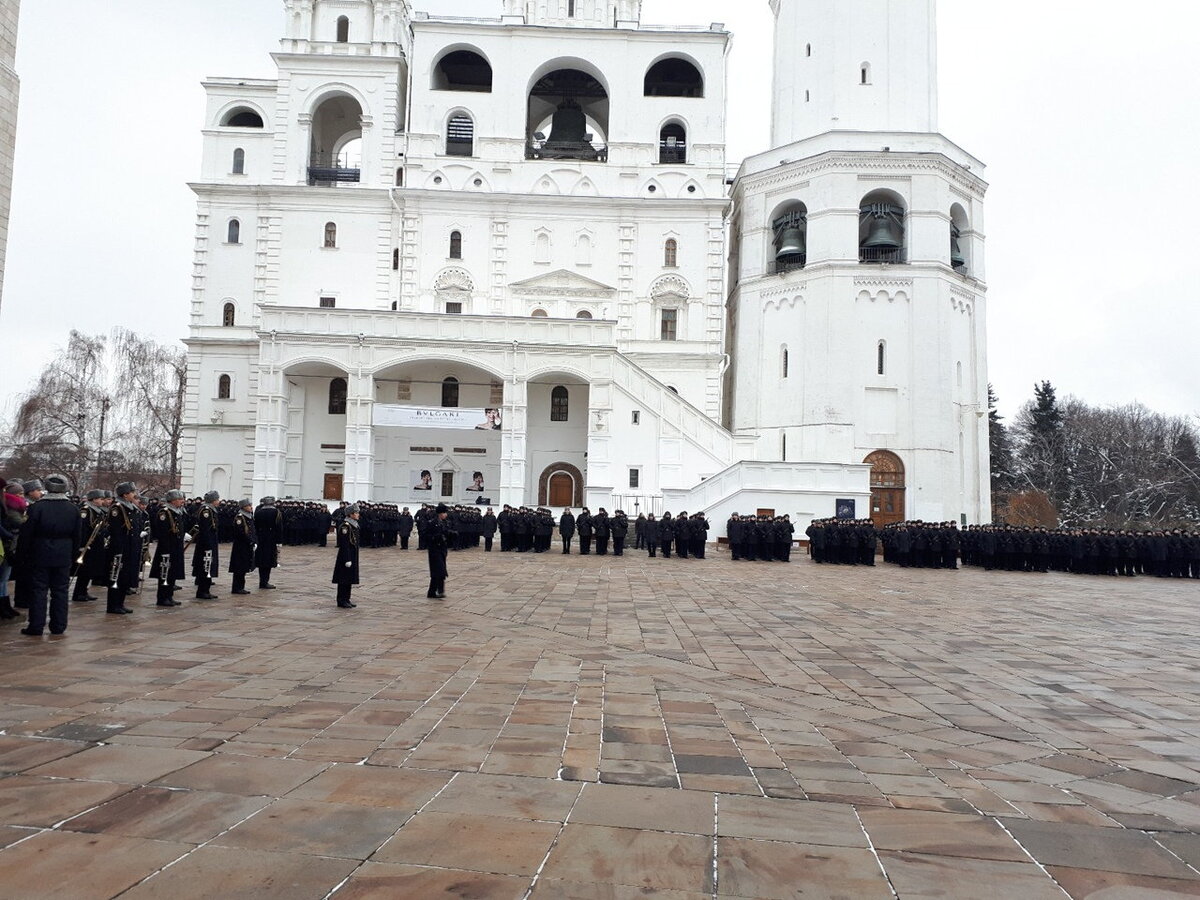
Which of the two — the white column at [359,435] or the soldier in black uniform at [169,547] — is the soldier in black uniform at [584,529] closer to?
the white column at [359,435]

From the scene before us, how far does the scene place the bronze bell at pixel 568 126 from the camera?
142 feet

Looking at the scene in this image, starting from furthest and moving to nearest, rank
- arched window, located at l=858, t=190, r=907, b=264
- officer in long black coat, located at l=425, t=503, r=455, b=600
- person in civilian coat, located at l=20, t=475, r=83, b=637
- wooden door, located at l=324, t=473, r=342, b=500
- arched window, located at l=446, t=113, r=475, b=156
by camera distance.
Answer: arched window, located at l=446, t=113, r=475, b=156, arched window, located at l=858, t=190, r=907, b=264, wooden door, located at l=324, t=473, r=342, b=500, officer in long black coat, located at l=425, t=503, r=455, b=600, person in civilian coat, located at l=20, t=475, r=83, b=637

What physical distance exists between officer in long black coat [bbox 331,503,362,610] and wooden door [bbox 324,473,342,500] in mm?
24644

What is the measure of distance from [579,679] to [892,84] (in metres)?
38.7

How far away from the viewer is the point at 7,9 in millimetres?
12703

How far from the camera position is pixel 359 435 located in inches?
1280

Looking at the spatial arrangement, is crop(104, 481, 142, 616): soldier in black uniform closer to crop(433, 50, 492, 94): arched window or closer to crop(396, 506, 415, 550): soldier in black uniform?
crop(396, 506, 415, 550): soldier in black uniform

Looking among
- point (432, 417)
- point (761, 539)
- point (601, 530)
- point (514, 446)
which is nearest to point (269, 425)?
point (432, 417)

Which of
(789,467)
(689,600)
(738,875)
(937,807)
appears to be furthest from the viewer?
(789,467)

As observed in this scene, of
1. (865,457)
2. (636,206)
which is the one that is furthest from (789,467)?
(636,206)

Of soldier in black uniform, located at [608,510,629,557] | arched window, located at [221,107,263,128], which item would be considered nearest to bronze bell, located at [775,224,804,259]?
soldier in black uniform, located at [608,510,629,557]

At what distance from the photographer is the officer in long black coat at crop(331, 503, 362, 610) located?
11.4 metres

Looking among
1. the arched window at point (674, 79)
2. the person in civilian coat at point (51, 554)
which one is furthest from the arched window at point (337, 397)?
the person in civilian coat at point (51, 554)

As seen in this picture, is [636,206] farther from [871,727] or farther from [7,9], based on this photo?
[871,727]
